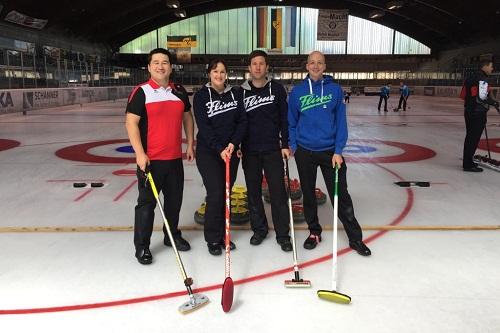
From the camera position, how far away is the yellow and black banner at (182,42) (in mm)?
33781

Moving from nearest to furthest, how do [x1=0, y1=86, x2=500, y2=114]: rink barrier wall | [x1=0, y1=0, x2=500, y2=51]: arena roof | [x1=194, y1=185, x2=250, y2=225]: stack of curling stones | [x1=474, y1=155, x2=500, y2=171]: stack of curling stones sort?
[x1=194, y1=185, x2=250, y2=225]: stack of curling stones
[x1=474, y1=155, x2=500, y2=171]: stack of curling stones
[x1=0, y1=86, x2=500, y2=114]: rink barrier wall
[x1=0, y1=0, x2=500, y2=51]: arena roof

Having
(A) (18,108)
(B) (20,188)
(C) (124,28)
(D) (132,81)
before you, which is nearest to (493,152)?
(B) (20,188)

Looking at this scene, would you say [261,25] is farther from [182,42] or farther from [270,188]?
[270,188]

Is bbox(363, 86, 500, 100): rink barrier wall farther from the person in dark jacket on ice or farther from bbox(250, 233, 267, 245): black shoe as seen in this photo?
bbox(250, 233, 267, 245): black shoe

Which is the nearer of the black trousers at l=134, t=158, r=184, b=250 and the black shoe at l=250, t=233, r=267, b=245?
the black trousers at l=134, t=158, r=184, b=250

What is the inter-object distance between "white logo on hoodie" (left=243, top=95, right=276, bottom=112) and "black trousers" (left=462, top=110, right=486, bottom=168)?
4732mm

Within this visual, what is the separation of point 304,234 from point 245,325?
1715mm

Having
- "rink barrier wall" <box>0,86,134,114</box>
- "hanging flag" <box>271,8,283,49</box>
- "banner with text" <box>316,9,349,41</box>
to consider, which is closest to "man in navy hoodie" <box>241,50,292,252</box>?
"rink barrier wall" <box>0,86,134,114</box>

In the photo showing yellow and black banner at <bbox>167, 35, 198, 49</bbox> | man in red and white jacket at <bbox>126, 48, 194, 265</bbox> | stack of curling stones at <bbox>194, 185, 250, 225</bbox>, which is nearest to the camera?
man in red and white jacket at <bbox>126, 48, 194, 265</bbox>

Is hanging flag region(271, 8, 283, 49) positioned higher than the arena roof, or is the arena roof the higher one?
the arena roof

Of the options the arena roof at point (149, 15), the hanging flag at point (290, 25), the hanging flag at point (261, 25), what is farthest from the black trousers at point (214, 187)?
the hanging flag at point (261, 25)

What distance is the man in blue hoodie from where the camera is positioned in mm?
3582

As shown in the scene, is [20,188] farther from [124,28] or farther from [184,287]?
[124,28]

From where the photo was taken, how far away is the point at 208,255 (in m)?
3.68
